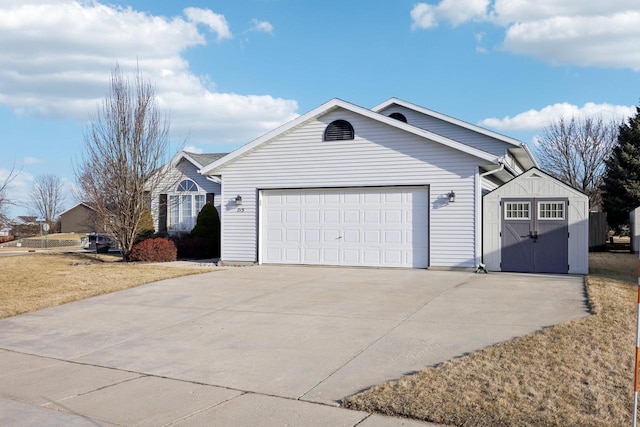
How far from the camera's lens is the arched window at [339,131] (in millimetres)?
17562

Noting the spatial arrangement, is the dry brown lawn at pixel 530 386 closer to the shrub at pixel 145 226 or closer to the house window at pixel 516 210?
the house window at pixel 516 210

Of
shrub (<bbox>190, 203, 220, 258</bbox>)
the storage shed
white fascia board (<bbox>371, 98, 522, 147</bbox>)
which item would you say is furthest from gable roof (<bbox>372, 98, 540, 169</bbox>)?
shrub (<bbox>190, 203, 220, 258</bbox>)

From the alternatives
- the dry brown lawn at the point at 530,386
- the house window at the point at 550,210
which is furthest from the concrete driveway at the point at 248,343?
the house window at the point at 550,210

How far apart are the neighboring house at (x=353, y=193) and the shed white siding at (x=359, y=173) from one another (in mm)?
29

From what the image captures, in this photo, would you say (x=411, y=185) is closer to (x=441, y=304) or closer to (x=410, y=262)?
(x=410, y=262)

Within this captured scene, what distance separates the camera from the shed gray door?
1543 cm

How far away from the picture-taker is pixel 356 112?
1733 centimetres

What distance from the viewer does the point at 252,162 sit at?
18.7 m

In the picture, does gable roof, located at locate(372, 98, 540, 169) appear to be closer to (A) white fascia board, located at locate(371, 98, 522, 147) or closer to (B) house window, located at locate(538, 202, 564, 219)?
(A) white fascia board, located at locate(371, 98, 522, 147)

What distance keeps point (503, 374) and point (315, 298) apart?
5965 millimetres

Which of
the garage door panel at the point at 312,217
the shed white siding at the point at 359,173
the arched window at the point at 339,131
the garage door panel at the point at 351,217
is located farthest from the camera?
the garage door panel at the point at 312,217

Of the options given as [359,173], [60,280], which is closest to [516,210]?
[359,173]

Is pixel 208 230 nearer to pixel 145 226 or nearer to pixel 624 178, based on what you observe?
pixel 145 226

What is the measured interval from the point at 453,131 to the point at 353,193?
7315 mm
